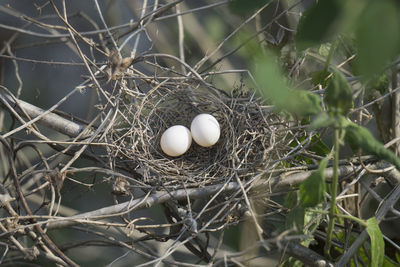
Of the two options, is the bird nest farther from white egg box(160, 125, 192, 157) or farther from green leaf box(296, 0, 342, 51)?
green leaf box(296, 0, 342, 51)

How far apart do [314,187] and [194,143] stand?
2.30ft

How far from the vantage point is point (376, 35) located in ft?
1.22

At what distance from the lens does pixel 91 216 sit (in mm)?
946

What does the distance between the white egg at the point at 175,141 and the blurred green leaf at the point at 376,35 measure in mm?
933

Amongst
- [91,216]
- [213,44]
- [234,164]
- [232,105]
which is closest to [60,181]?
[91,216]

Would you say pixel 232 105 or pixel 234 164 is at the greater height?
pixel 232 105

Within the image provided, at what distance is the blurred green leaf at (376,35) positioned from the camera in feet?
1.21

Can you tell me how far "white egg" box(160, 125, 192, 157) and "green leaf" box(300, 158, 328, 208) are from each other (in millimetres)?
565

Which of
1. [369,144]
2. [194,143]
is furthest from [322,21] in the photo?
[194,143]

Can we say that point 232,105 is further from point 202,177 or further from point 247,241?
point 247,241

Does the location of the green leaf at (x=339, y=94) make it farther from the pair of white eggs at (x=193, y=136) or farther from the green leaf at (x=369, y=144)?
the pair of white eggs at (x=193, y=136)

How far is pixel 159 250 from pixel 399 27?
1177 mm

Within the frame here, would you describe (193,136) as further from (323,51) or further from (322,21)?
(322,21)

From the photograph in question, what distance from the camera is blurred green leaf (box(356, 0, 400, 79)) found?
368mm
